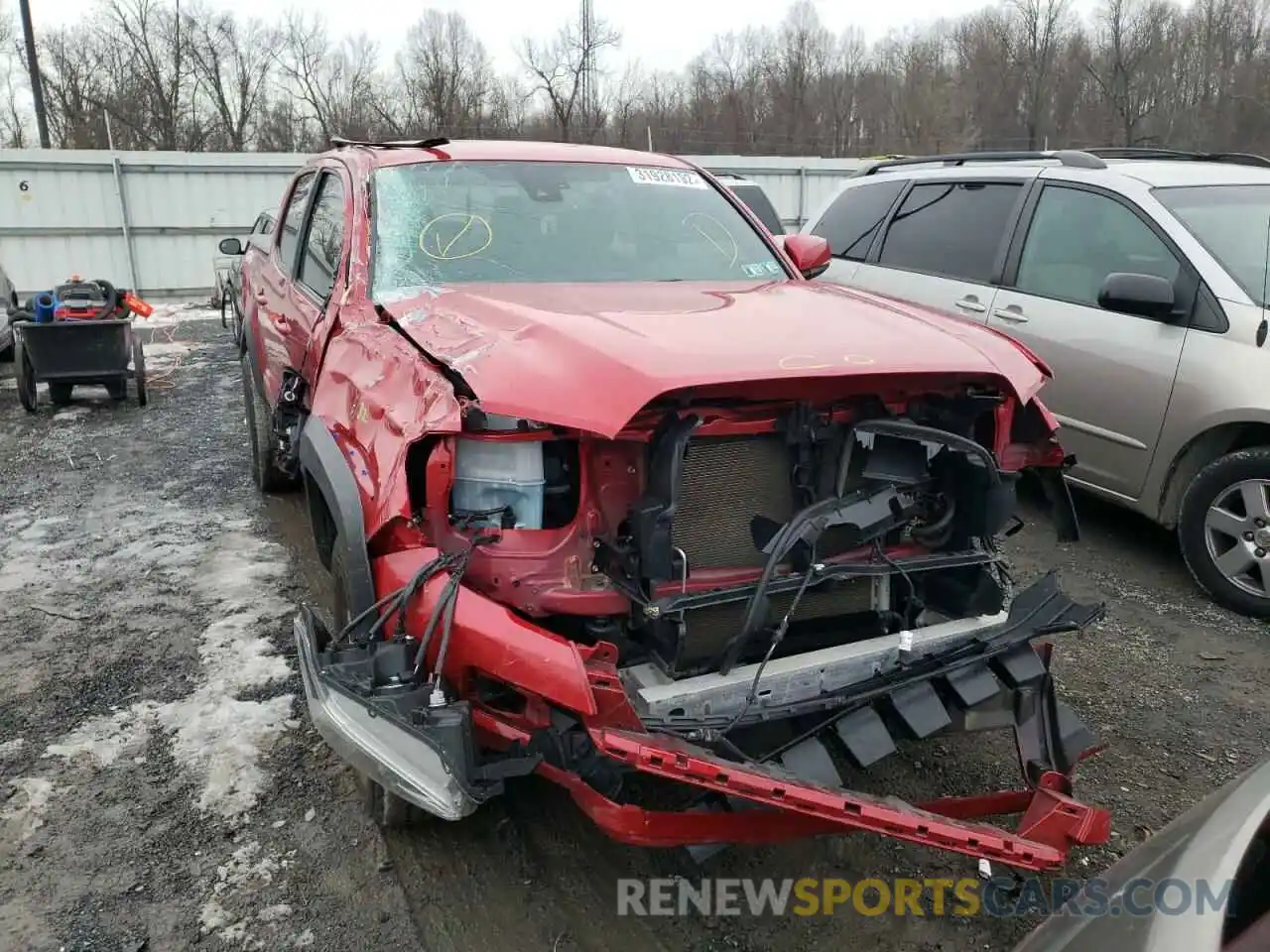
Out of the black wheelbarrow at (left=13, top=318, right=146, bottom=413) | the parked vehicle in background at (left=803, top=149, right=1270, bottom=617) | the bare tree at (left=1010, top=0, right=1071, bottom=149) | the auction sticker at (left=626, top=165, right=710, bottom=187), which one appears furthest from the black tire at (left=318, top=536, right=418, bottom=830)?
the bare tree at (left=1010, top=0, right=1071, bottom=149)

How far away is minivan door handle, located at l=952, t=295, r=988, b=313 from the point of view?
5664mm

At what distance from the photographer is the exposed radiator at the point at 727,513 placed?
8.46 feet

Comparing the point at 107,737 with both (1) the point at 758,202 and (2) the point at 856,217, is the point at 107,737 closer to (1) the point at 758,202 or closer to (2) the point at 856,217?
(2) the point at 856,217

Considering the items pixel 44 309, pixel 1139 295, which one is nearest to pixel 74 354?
pixel 44 309

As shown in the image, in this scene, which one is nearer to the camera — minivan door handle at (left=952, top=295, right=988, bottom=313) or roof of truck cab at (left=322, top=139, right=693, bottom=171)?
roof of truck cab at (left=322, top=139, right=693, bottom=171)

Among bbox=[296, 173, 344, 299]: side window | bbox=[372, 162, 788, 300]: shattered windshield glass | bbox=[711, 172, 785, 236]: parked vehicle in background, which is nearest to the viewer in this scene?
bbox=[372, 162, 788, 300]: shattered windshield glass

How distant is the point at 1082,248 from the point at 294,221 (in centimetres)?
433

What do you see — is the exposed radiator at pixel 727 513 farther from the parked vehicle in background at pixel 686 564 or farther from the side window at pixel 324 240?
the side window at pixel 324 240

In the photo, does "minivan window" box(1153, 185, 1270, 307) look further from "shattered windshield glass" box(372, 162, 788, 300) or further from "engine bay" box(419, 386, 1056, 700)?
"engine bay" box(419, 386, 1056, 700)

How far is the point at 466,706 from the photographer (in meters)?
2.28

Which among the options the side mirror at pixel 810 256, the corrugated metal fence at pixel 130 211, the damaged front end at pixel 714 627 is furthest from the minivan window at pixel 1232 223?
the corrugated metal fence at pixel 130 211

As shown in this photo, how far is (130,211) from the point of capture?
625 inches

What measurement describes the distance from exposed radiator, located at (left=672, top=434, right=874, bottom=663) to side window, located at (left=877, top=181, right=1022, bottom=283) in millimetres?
3686

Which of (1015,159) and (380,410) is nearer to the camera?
(380,410)
